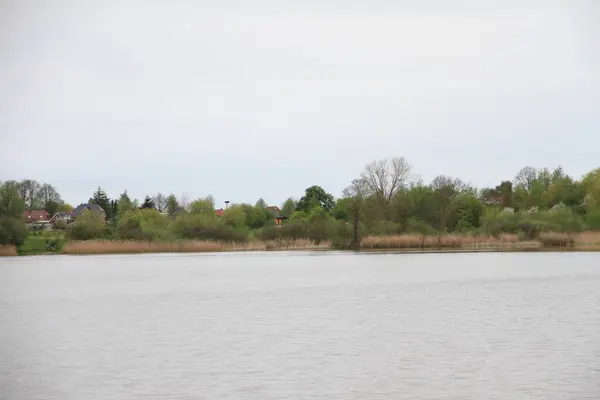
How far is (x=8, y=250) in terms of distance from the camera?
6175 cm

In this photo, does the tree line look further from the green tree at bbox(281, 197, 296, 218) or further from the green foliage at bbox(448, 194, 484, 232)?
the green tree at bbox(281, 197, 296, 218)

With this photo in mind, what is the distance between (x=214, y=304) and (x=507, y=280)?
40.3 feet

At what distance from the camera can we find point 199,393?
1286cm

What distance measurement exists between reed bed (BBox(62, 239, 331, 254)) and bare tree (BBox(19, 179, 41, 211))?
69.6 meters

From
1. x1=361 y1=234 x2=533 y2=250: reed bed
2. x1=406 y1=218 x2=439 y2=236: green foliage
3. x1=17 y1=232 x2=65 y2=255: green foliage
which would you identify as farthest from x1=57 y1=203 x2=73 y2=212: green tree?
x1=361 y1=234 x2=533 y2=250: reed bed

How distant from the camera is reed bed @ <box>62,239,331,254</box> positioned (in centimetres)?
6100

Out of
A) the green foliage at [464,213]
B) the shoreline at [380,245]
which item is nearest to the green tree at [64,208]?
the shoreline at [380,245]

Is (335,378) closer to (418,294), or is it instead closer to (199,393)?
(199,393)

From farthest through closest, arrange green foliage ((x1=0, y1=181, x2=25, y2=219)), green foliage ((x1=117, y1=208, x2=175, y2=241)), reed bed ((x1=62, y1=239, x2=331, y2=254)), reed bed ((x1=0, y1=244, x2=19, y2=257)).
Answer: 1. green foliage ((x1=0, y1=181, x2=25, y2=219))
2. green foliage ((x1=117, y1=208, x2=175, y2=241))
3. reed bed ((x1=0, y1=244, x2=19, y2=257))
4. reed bed ((x1=62, y1=239, x2=331, y2=254))

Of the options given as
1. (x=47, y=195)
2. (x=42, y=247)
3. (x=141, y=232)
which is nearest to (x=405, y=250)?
(x=141, y=232)

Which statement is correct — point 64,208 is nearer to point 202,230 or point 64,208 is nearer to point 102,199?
point 102,199

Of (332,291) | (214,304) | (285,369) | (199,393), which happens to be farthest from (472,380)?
(332,291)

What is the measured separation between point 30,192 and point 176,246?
246ft

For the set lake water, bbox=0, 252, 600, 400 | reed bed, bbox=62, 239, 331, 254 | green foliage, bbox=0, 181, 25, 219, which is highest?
green foliage, bbox=0, 181, 25, 219
